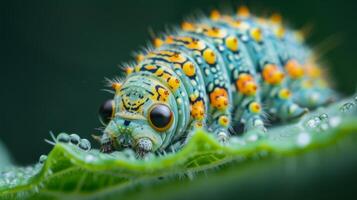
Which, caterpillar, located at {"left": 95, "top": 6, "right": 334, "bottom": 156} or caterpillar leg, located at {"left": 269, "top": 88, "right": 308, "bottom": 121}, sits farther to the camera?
caterpillar leg, located at {"left": 269, "top": 88, "right": 308, "bottom": 121}

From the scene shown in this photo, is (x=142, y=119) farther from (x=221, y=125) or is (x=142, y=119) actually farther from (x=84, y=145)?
(x=221, y=125)

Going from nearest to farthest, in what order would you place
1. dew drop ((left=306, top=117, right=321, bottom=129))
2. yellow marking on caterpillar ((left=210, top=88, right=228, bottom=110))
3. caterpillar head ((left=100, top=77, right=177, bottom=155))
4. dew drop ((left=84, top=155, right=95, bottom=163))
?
dew drop ((left=84, top=155, right=95, bottom=163))
dew drop ((left=306, top=117, right=321, bottom=129))
caterpillar head ((left=100, top=77, right=177, bottom=155))
yellow marking on caterpillar ((left=210, top=88, right=228, bottom=110))

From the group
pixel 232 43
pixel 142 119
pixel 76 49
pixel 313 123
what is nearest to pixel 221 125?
pixel 142 119

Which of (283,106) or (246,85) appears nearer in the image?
(246,85)

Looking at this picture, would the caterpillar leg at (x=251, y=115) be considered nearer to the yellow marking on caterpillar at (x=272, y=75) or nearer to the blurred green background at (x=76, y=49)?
the yellow marking on caterpillar at (x=272, y=75)

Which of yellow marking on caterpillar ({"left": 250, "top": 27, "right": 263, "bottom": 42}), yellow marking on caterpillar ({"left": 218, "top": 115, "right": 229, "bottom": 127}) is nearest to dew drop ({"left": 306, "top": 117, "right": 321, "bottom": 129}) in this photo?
yellow marking on caterpillar ({"left": 218, "top": 115, "right": 229, "bottom": 127})

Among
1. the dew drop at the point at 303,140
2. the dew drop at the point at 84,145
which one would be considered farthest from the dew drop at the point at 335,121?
the dew drop at the point at 84,145

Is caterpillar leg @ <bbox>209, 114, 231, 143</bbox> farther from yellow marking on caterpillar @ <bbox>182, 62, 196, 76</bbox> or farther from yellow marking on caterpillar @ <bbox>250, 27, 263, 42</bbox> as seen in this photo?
yellow marking on caterpillar @ <bbox>250, 27, 263, 42</bbox>

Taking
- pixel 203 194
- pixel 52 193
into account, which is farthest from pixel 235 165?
pixel 52 193

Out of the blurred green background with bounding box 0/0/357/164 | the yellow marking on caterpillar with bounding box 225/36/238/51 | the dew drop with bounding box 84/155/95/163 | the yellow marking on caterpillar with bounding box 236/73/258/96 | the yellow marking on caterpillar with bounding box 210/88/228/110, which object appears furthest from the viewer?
the blurred green background with bounding box 0/0/357/164
